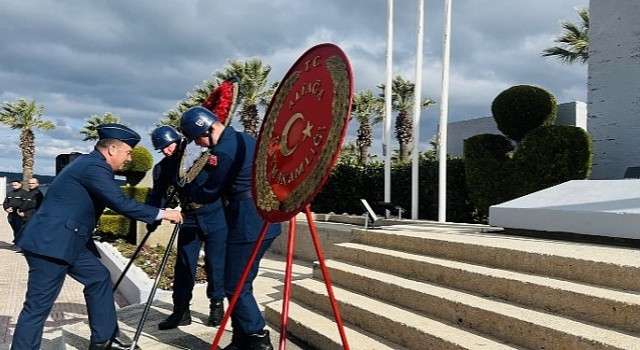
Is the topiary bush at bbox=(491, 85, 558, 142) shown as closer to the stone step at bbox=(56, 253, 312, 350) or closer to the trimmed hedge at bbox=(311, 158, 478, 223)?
the trimmed hedge at bbox=(311, 158, 478, 223)

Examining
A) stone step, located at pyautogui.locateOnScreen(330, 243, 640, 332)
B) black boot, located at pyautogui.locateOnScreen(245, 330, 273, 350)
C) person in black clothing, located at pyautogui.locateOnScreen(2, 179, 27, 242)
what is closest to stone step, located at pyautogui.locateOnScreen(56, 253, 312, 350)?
black boot, located at pyautogui.locateOnScreen(245, 330, 273, 350)

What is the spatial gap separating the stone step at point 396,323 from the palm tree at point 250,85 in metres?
22.6

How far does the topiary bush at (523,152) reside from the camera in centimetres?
1133

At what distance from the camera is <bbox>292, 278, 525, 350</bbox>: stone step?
10.7ft

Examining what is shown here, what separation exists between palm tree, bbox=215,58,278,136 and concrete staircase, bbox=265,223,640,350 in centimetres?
2249

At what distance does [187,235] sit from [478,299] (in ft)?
7.84

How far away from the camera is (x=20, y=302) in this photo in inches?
285

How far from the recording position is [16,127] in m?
39.5

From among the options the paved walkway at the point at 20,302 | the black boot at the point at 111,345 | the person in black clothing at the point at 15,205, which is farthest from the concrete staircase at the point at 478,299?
the person in black clothing at the point at 15,205

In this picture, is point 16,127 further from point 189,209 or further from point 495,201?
point 189,209

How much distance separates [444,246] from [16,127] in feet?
139

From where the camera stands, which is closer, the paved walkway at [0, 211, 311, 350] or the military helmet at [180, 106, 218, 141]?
the military helmet at [180, 106, 218, 141]

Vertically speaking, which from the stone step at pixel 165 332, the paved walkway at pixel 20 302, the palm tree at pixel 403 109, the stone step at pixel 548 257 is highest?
the palm tree at pixel 403 109

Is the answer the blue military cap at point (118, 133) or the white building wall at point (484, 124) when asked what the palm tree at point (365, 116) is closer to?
the white building wall at point (484, 124)
